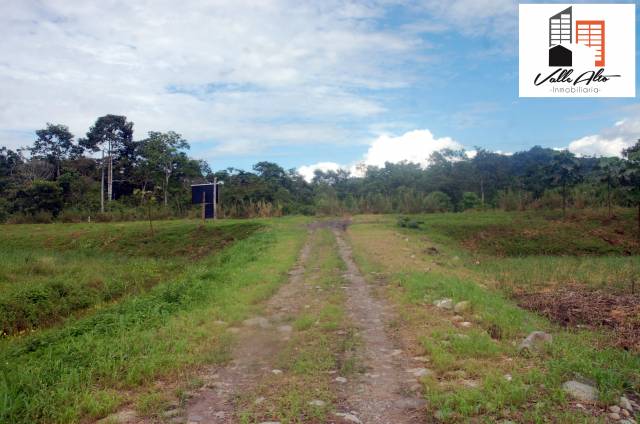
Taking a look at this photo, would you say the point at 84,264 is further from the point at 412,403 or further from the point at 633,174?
the point at 633,174

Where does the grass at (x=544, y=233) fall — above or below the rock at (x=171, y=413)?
above

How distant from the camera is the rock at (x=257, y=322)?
6691mm

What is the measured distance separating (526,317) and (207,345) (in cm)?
419

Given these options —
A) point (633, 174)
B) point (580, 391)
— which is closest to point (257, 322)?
point (580, 391)

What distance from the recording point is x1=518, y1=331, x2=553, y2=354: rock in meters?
4.97

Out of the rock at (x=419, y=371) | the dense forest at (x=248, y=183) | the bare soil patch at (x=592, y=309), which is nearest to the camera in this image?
the rock at (x=419, y=371)

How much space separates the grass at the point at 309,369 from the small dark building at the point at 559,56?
8.80 metres

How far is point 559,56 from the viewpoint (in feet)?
41.0

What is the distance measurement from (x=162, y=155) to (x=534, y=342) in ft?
128

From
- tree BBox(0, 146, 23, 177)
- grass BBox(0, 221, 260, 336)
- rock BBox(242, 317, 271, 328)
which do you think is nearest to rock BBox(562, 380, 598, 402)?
rock BBox(242, 317, 271, 328)

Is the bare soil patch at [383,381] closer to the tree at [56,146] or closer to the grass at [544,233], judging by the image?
the grass at [544,233]

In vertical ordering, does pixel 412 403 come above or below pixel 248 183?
below

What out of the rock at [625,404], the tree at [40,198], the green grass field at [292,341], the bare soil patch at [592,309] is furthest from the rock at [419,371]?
the tree at [40,198]

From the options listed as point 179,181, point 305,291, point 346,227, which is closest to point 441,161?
point 179,181
